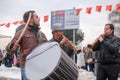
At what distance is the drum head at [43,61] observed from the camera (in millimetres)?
5098

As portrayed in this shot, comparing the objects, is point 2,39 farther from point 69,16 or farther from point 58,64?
point 58,64

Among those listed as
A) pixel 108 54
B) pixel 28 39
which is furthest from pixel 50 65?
pixel 108 54

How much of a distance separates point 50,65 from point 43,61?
0.18 metres

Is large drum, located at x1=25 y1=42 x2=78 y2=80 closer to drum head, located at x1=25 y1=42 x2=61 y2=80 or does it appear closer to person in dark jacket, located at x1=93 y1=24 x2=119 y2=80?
drum head, located at x1=25 y1=42 x2=61 y2=80

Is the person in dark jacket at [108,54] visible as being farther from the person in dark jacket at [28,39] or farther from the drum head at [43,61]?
the drum head at [43,61]

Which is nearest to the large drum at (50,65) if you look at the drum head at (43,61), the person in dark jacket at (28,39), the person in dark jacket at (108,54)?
the drum head at (43,61)

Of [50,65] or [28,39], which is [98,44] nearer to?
[28,39]

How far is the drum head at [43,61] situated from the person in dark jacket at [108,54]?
2667 mm

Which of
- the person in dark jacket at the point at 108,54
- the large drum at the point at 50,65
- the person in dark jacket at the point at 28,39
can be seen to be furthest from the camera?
the person in dark jacket at the point at 108,54

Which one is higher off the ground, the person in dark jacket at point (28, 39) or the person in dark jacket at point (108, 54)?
the person in dark jacket at point (28, 39)

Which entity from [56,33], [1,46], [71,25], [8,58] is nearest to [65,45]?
[56,33]

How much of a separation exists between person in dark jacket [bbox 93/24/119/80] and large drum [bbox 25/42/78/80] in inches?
100.0

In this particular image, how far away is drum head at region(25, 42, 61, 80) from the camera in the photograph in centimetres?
510

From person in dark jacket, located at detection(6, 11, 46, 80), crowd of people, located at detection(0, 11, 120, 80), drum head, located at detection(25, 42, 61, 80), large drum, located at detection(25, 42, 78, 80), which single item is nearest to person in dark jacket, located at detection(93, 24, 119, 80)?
crowd of people, located at detection(0, 11, 120, 80)
